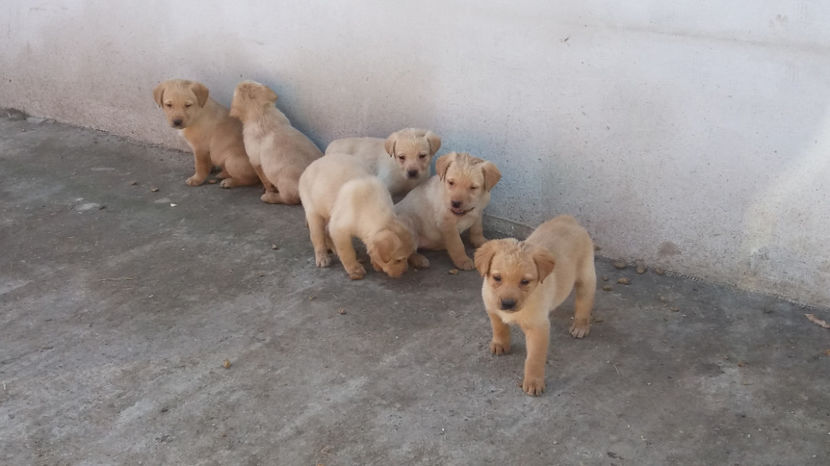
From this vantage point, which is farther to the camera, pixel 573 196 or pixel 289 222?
pixel 289 222

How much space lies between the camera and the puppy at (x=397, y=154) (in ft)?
19.4

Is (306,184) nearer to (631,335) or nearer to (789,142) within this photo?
(631,335)

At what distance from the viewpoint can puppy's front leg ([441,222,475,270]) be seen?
573 centimetres

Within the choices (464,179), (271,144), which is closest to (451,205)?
(464,179)

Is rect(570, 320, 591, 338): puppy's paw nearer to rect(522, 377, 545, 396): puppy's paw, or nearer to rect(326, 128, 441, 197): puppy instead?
rect(522, 377, 545, 396): puppy's paw

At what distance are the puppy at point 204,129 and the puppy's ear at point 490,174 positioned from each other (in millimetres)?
2244

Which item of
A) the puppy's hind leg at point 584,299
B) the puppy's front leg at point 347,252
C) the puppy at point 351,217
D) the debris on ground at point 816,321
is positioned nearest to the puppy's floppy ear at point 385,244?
the puppy at point 351,217

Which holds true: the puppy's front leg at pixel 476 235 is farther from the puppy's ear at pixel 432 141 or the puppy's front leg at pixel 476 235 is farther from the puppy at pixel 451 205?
the puppy's ear at pixel 432 141

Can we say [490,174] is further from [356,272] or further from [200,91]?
[200,91]

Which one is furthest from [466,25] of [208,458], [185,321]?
[208,458]

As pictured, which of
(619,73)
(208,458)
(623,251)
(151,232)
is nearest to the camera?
(208,458)

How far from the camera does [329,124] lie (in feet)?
22.3

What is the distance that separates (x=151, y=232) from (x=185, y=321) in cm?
137

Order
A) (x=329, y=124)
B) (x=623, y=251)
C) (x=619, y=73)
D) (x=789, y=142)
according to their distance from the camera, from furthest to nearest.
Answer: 1. (x=329, y=124)
2. (x=623, y=251)
3. (x=619, y=73)
4. (x=789, y=142)
